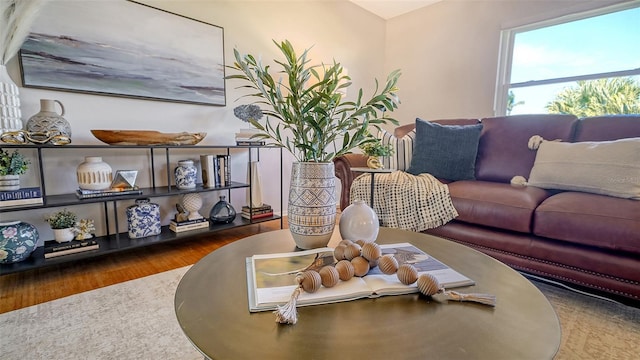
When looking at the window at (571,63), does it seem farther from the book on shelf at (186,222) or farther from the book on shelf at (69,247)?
the book on shelf at (69,247)

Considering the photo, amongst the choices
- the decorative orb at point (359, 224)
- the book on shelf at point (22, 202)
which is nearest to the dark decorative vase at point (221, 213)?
the book on shelf at point (22, 202)

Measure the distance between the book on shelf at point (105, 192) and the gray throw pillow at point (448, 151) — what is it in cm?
192

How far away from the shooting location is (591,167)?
1.54 meters

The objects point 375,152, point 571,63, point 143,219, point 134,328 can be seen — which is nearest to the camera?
point 134,328

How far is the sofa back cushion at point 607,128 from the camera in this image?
→ 1.71m

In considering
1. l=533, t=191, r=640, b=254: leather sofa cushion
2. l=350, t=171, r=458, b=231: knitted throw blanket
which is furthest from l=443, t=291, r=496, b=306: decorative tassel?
l=350, t=171, r=458, b=231: knitted throw blanket

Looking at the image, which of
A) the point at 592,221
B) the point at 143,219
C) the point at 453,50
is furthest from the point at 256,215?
the point at 453,50

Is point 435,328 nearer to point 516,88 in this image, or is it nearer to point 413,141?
point 413,141

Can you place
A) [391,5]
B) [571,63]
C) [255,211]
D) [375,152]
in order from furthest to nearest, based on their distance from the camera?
1. [391,5]
2. [571,63]
3. [255,211]
4. [375,152]

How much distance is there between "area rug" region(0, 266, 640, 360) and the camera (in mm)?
1015

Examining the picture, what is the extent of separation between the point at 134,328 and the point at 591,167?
2.26m

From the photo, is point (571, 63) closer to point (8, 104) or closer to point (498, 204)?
point (498, 204)

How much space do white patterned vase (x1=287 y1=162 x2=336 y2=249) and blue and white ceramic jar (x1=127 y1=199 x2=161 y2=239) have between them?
57.3 inches

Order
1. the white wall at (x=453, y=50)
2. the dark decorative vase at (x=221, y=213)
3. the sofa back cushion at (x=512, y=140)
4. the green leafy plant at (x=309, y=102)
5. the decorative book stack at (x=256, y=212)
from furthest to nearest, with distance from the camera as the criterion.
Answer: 1. the white wall at (x=453, y=50)
2. the decorative book stack at (x=256, y=212)
3. the dark decorative vase at (x=221, y=213)
4. the sofa back cushion at (x=512, y=140)
5. the green leafy plant at (x=309, y=102)
